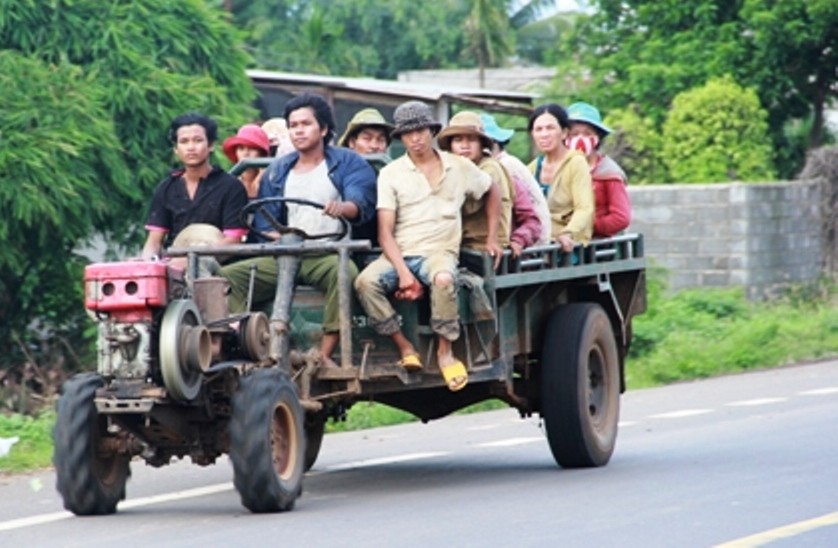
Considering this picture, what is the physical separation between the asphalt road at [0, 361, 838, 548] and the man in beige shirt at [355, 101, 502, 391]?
0.85m

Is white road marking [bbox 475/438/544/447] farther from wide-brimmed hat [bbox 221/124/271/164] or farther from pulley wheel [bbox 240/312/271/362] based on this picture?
pulley wheel [bbox 240/312/271/362]

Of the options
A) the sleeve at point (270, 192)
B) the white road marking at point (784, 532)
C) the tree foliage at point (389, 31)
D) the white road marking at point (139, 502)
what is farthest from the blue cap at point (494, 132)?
the tree foliage at point (389, 31)

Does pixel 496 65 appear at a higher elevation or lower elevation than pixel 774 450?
higher

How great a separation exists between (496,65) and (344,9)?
492cm

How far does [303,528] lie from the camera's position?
858cm

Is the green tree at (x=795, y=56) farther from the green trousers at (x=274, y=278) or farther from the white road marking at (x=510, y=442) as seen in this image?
the green trousers at (x=274, y=278)

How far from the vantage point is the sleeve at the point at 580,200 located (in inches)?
454

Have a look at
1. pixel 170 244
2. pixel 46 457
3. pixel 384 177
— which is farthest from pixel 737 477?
pixel 46 457

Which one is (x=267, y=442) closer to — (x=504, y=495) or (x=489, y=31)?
(x=504, y=495)

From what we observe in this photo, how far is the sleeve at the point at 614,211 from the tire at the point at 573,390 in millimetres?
728

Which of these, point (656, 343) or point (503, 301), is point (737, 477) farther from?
point (656, 343)

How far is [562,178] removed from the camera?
11.8 metres

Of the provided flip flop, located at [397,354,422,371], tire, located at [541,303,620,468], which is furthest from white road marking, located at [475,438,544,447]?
flip flop, located at [397,354,422,371]

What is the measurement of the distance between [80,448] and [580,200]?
12.8ft
